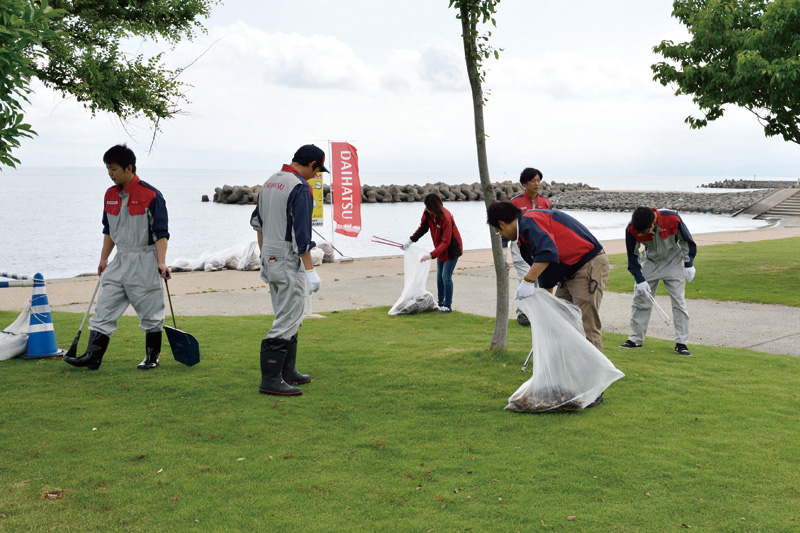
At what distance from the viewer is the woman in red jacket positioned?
9.39 m

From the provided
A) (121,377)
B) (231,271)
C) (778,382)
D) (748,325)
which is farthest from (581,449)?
(231,271)

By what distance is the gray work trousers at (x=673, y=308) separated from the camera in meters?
7.15

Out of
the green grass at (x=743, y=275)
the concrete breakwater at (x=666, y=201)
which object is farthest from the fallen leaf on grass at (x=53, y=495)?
the concrete breakwater at (x=666, y=201)

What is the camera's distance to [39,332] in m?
6.82

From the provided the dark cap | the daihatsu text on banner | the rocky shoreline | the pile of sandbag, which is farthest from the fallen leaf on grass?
the rocky shoreline

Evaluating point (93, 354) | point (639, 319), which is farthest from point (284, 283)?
point (639, 319)

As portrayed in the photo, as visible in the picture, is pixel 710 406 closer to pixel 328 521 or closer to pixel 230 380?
pixel 328 521

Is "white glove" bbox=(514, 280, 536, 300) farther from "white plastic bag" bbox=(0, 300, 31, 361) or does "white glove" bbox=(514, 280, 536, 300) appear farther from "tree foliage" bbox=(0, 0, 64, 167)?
"white plastic bag" bbox=(0, 300, 31, 361)

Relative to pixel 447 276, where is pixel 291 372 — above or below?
below

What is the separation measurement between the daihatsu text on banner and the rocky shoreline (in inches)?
1068

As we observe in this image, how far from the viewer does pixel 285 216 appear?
17.5 ft

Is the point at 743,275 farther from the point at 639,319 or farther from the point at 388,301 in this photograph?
the point at 639,319

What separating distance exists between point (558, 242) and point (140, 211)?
11.2ft

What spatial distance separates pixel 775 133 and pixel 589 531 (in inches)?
492
